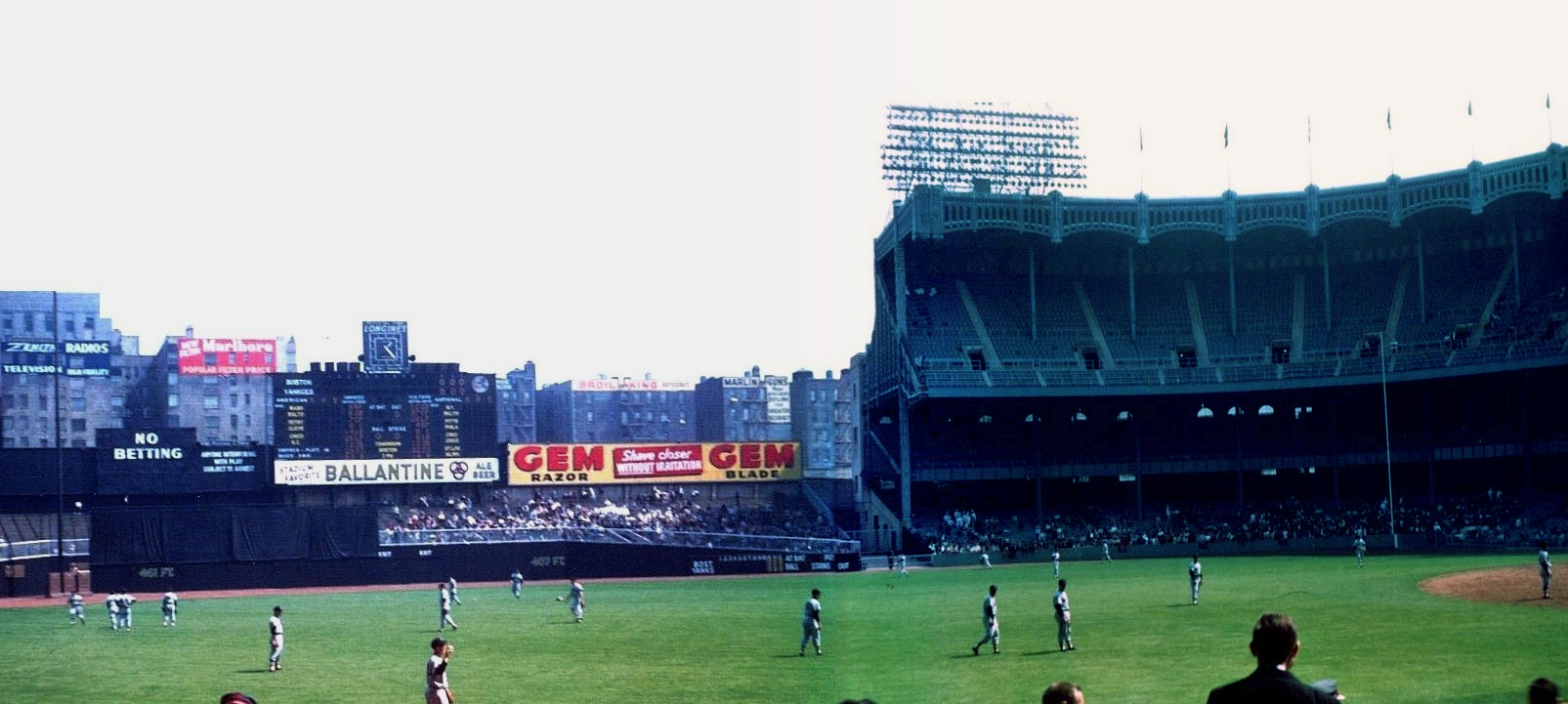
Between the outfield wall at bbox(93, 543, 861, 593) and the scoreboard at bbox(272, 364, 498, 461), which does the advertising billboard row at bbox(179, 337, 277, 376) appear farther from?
the outfield wall at bbox(93, 543, 861, 593)

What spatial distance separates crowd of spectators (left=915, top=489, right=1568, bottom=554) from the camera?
6562cm

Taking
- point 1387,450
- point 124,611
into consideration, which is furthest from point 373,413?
point 1387,450

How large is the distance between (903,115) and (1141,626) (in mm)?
52820

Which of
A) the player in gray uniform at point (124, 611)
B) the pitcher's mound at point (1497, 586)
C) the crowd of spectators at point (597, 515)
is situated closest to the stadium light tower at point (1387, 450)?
the pitcher's mound at point (1497, 586)

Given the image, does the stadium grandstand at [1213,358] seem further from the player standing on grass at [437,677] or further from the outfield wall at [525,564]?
the player standing on grass at [437,677]

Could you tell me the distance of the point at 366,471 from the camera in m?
72.6

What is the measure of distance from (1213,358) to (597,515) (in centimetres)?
3268

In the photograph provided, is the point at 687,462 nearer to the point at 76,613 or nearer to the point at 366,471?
the point at 366,471

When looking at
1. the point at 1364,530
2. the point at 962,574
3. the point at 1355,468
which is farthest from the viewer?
the point at 1355,468

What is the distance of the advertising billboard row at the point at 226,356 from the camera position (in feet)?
418

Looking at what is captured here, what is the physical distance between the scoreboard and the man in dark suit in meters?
68.2

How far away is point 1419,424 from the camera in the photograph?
77375 mm

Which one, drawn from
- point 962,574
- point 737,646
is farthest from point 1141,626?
point 962,574

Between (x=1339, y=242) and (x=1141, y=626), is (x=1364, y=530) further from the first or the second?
(x=1141, y=626)
